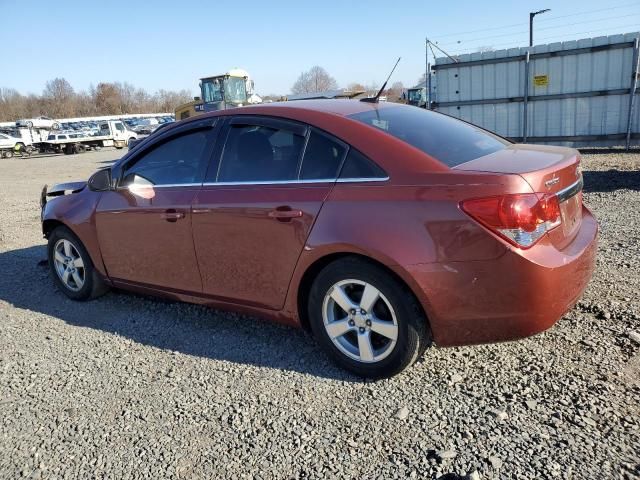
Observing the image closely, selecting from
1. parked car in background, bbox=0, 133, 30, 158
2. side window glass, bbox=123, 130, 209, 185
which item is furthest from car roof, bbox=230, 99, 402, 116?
parked car in background, bbox=0, 133, 30, 158

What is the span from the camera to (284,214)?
321 centimetres

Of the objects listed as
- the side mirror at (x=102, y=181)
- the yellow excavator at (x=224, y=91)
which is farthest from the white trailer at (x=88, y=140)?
the side mirror at (x=102, y=181)

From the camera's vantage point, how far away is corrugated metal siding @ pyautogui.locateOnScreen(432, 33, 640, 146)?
1309cm

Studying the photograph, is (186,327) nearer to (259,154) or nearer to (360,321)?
(259,154)

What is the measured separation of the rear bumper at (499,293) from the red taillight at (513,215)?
0.07m

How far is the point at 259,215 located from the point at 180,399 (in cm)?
120

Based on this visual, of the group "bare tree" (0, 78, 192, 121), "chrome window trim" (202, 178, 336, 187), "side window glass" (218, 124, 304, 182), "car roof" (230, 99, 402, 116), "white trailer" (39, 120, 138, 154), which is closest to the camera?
"chrome window trim" (202, 178, 336, 187)

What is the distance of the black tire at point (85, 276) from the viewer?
468 cm

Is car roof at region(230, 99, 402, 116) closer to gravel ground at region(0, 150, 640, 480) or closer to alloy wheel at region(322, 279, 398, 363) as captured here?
alloy wheel at region(322, 279, 398, 363)

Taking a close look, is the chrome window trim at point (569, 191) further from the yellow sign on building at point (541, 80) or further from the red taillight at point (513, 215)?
the yellow sign on building at point (541, 80)

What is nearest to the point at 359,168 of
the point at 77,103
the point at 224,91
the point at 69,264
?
the point at 69,264

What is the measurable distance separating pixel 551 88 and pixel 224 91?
57.6 ft

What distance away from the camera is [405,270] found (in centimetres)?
280

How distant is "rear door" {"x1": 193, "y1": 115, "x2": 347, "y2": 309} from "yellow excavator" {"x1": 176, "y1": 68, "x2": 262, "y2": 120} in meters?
23.5
